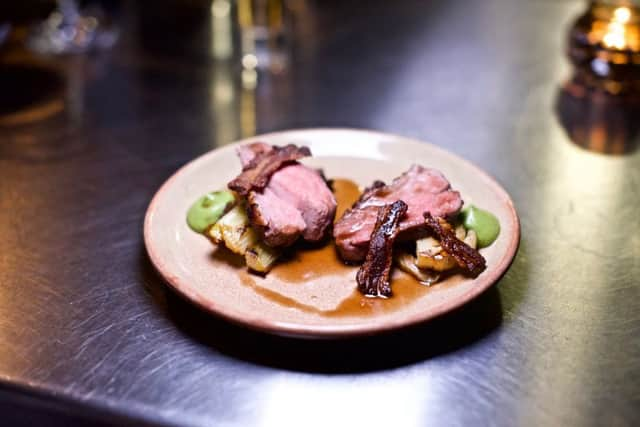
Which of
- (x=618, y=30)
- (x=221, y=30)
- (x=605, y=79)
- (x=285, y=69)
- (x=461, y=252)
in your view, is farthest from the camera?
(x=221, y=30)

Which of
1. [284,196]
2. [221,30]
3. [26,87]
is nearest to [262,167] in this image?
[284,196]

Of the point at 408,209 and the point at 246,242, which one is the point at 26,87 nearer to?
the point at 246,242

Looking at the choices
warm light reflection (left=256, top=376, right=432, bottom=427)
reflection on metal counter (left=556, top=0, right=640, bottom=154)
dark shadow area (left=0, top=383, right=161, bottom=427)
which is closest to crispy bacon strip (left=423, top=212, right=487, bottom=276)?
warm light reflection (left=256, top=376, right=432, bottom=427)

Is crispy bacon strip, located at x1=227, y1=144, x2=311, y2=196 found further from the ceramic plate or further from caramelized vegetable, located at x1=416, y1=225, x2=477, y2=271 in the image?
caramelized vegetable, located at x1=416, y1=225, x2=477, y2=271

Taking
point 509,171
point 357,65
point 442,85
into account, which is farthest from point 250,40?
point 509,171

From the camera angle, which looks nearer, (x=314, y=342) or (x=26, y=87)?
(x=314, y=342)

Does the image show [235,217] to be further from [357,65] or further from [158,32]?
[158,32]
